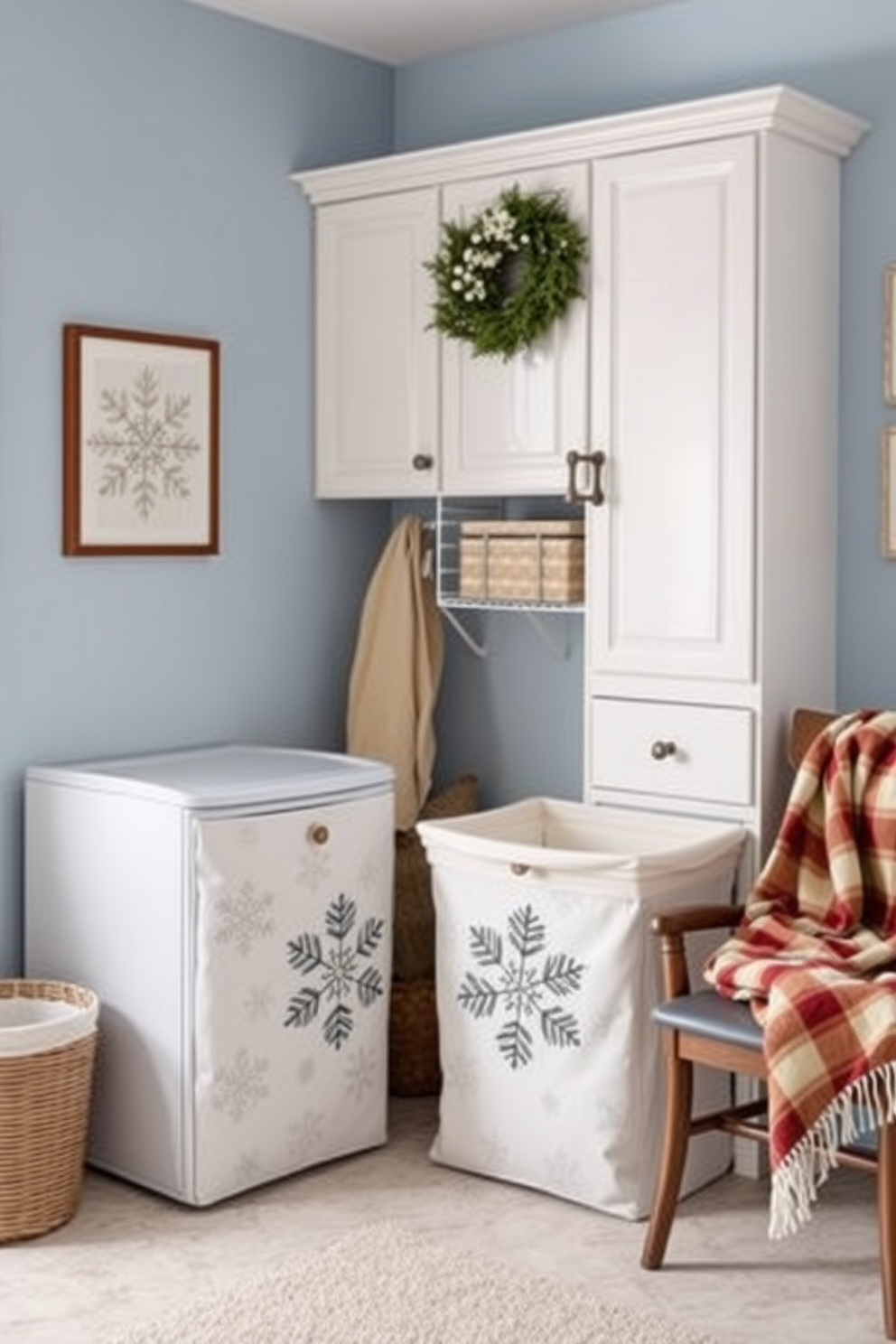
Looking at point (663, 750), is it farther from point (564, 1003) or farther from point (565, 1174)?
point (565, 1174)

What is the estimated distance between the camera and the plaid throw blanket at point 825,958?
2934 mm

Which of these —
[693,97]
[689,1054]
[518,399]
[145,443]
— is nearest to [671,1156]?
[689,1054]

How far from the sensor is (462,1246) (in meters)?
3.28

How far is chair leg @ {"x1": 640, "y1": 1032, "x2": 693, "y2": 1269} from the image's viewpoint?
3178mm

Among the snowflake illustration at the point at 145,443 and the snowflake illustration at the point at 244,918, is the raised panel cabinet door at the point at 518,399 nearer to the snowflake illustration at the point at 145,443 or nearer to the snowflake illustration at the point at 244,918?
the snowflake illustration at the point at 145,443

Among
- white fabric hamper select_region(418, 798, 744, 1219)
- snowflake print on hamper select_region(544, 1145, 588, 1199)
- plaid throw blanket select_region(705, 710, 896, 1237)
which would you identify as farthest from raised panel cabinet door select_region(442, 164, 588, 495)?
snowflake print on hamper select_region(544, 1145, 588, 1199)

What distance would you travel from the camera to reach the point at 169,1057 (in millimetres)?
3463

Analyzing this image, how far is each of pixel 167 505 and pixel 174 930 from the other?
1.03 meters

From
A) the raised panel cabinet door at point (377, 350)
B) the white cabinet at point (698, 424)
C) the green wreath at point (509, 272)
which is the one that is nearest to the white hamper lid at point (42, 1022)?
the white cabinet at point (698, 424)

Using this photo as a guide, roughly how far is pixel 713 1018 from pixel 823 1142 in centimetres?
28

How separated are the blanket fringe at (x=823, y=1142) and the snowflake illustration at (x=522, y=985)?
631 millimetres

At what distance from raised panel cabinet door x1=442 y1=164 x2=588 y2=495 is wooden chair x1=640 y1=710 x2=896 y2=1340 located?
108cm

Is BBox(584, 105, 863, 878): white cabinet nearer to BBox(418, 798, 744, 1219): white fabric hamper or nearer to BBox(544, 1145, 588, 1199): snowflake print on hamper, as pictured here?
BBox(418, 798, 744, 1219): white fabric hamper

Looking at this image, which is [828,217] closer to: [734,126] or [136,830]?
[734,126]
